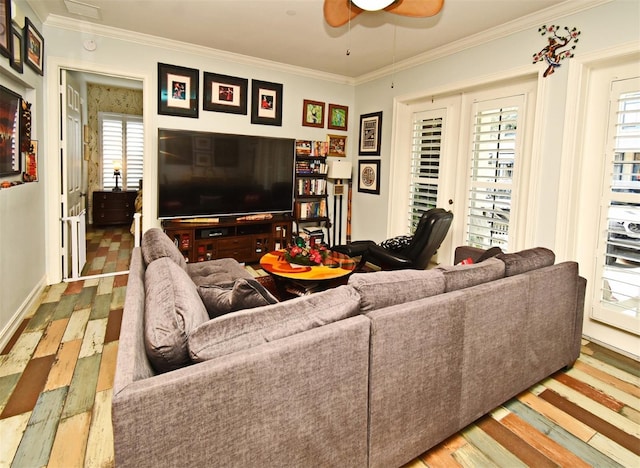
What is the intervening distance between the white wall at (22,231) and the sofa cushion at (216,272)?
1.25 m

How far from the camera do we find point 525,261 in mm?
2211

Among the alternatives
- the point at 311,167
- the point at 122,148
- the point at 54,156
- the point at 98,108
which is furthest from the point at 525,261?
the point at 98,108

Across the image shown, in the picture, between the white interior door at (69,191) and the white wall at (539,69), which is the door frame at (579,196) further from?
the white interior door at (69,191)

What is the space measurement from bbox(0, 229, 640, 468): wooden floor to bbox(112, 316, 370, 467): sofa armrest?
2.00 feet

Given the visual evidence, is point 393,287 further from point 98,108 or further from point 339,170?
point 98,108

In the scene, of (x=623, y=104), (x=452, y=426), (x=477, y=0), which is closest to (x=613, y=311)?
(x=623, y=104)

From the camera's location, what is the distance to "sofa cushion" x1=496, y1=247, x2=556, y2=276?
2.13 meters

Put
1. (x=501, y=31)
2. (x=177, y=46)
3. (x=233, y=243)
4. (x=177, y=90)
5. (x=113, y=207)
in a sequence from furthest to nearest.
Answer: (x=113, y=207) < (x=233, y=243) < (x=177, y=90) < (x=177, y=46) < (x=501, y=31)

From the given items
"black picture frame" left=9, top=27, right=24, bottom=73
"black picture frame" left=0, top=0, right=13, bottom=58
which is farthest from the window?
"black picture frame" left=0, top=0, right=13, bottom=58

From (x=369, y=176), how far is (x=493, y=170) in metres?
1.91

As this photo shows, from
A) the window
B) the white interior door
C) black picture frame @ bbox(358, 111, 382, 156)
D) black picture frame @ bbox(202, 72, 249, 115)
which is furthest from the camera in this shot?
the window

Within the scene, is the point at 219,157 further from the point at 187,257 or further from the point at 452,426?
the point at 452,426

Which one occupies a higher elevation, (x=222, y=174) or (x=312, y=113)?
(x=312, y=113)

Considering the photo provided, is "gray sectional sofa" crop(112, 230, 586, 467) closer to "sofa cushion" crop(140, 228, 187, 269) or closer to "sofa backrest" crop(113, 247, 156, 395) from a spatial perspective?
"sofa backrest" crop(113, 247, 156, 395)
